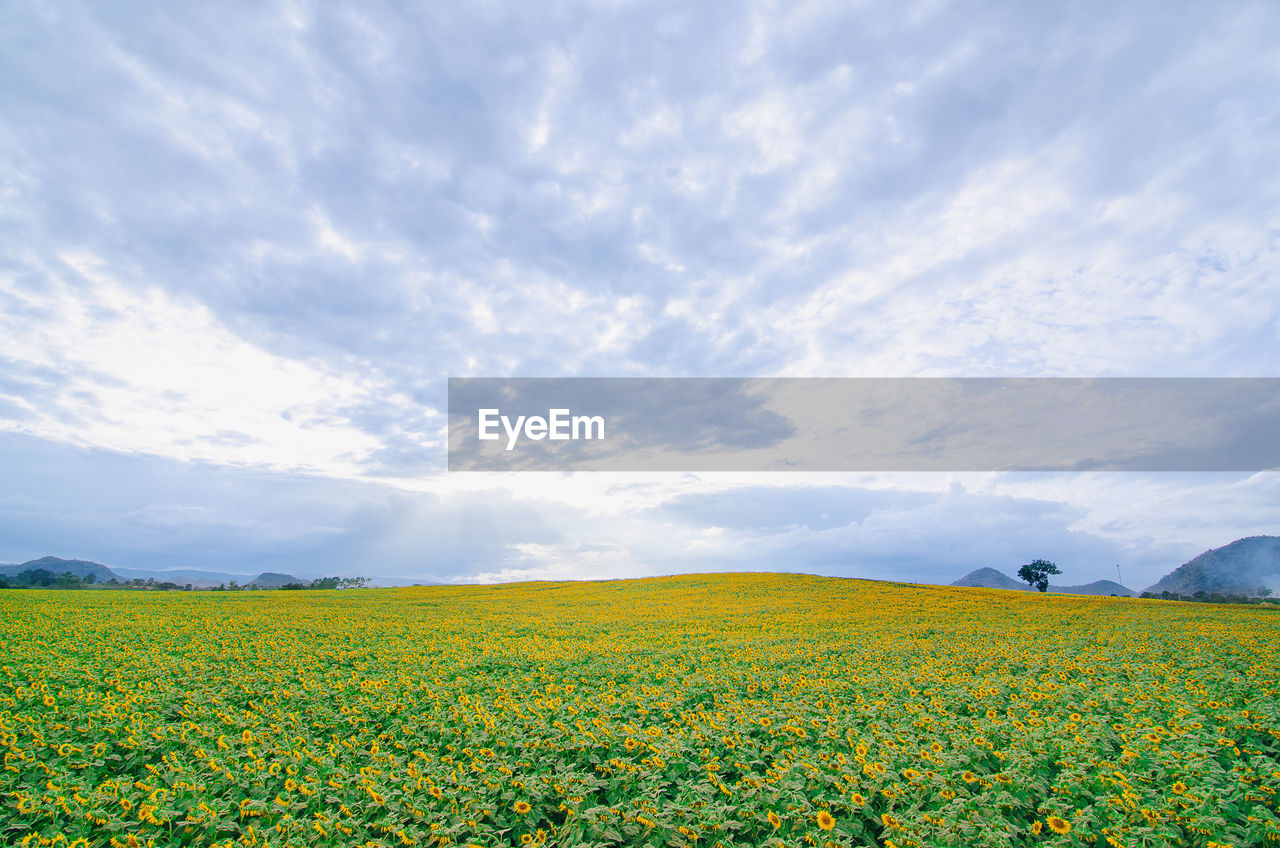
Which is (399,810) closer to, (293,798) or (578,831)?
(293,798)

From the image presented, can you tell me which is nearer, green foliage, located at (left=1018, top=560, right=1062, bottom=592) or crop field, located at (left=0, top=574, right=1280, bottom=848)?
crop field, located at (left=0, top=574, right=1280, bottom=848)

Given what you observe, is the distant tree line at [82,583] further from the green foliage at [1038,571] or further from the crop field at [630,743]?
the green foliage at [1038,571]

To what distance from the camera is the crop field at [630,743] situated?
5.16 meters

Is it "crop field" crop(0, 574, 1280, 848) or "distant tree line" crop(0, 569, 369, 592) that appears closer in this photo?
"crop field" crop(0, 574, 1280, 848)

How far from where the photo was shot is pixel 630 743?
684 centimetres

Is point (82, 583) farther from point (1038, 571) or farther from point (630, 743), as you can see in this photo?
point (1038, 571)

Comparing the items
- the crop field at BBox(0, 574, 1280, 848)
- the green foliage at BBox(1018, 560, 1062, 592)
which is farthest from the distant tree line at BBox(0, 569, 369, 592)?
the green foliage at BBox(1018, 560, 1062, 592)

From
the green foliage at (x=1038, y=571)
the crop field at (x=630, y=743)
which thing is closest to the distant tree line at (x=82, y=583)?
the crop field at (x=630, y=743)

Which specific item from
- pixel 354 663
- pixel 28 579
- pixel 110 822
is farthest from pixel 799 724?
pixel 28 579

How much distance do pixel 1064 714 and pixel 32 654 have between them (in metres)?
19.6

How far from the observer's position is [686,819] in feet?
17.1

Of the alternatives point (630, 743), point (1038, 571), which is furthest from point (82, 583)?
point (1038, 571)

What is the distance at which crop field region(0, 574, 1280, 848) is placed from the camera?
5.16 metres

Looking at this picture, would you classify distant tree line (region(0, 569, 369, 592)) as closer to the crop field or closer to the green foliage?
the crop field
